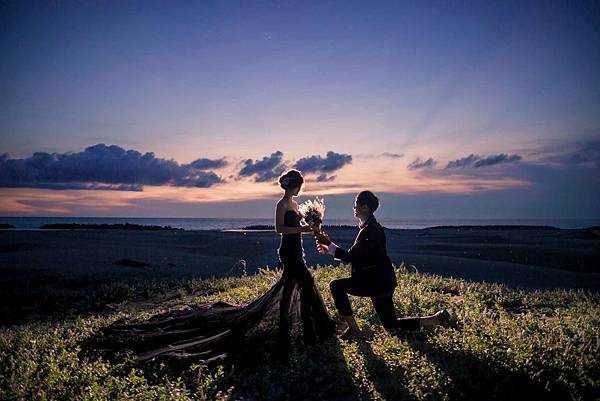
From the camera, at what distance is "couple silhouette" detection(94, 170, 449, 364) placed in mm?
7152

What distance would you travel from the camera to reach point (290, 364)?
643 cm

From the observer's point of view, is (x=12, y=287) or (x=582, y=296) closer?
(x=582, y=296)

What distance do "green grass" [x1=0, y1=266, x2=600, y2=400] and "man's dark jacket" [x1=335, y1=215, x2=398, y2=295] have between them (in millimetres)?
847

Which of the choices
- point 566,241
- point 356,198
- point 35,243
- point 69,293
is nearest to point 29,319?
point 69,293

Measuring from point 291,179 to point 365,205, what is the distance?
137 centimetres

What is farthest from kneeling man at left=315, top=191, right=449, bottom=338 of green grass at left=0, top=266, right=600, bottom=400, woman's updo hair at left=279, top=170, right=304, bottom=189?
woman's updo hair at left=279, top=170, right=304, bottom=189

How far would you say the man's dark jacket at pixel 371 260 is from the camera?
7195 millimetres

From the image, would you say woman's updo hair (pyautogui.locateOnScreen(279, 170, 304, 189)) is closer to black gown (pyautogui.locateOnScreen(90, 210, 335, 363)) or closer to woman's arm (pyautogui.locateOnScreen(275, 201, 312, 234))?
woman's arm (pyautogui.locateOnScreen(275, 201, 312, 234))

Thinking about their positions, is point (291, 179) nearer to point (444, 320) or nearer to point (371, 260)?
point (371, 260)

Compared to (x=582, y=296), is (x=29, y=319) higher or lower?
lower

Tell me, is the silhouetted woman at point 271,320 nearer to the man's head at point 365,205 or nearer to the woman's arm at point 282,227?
the woman's arm at point 282,227

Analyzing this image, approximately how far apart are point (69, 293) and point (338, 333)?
9.75 m

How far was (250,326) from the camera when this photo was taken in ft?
24.1

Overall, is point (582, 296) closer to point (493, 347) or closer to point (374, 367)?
point (493, 347)
